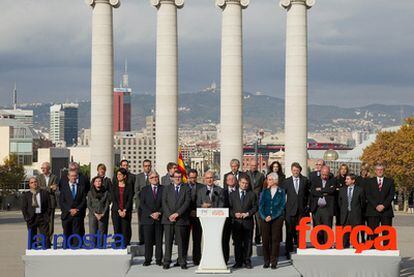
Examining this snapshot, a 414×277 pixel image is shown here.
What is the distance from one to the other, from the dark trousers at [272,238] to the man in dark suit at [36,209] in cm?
958

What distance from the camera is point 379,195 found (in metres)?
37.8

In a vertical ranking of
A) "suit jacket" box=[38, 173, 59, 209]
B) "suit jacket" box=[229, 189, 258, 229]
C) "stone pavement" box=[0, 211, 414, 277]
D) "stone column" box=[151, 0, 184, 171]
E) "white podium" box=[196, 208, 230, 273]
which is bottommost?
"stone pavement" box=[0, 211, 414, 277]

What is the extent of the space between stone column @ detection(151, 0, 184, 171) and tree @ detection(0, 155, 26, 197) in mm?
97679

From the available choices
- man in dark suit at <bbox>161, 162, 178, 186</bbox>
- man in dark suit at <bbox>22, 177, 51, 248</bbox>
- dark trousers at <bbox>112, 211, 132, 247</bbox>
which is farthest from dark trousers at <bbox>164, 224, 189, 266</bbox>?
man in dark suit at <bbox>22, 177, 51, 248</bbox>

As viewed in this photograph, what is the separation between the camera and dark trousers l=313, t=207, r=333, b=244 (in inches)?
1496

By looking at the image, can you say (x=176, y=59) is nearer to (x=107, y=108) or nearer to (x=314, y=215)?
(x=107, y=108)

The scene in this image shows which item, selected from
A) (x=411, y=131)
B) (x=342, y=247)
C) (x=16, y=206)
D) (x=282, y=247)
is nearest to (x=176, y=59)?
(x=282, y=247)

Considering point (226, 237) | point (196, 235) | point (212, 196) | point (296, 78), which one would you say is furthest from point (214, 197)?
point (296, 78)

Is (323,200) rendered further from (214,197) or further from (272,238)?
(214,197)

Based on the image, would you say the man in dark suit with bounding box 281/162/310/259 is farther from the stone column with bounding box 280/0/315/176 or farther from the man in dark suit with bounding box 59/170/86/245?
the stone column with bounding box 280/0/315/176

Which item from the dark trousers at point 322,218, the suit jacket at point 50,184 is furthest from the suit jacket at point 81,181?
the dark trousers at point 322,218

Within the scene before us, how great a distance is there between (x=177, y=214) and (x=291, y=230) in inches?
229

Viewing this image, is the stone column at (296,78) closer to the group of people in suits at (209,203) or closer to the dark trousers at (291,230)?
the group of people in suits at (209,203)

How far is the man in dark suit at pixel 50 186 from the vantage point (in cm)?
3828
